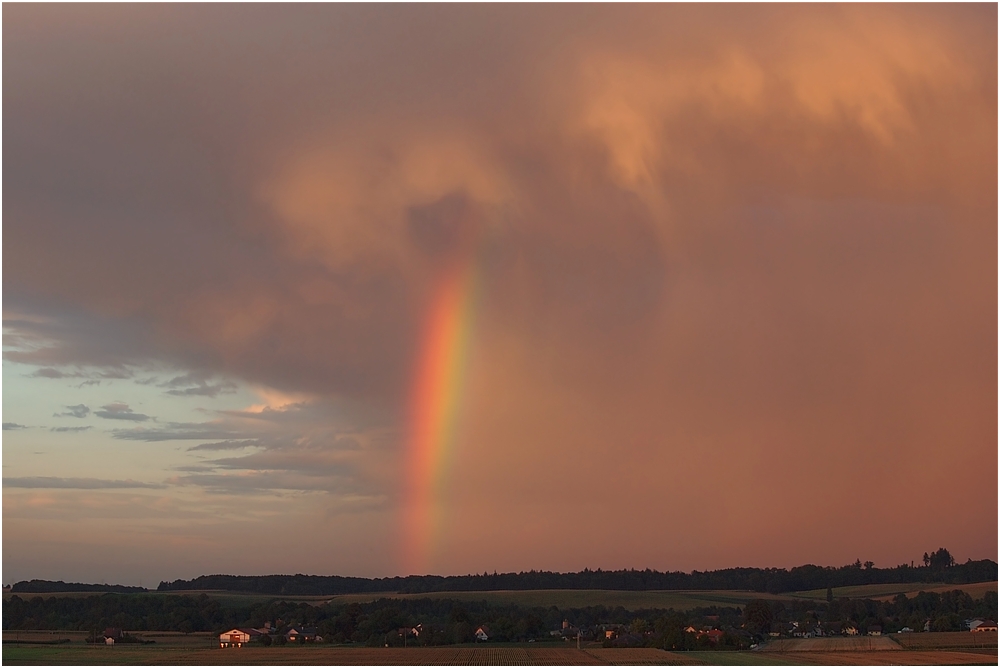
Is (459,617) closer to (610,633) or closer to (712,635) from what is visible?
(610,633)

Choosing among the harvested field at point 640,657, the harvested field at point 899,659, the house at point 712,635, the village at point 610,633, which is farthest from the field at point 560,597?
the harvested field at point 899,659

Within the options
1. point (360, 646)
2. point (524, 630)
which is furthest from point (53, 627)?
point (524, 630)

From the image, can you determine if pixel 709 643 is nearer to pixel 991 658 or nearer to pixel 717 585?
pixel 991 658

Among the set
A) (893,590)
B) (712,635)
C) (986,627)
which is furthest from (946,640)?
(893,590)

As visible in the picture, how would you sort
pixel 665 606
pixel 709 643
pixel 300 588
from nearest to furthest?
pixel 709 643 → pixel 665 606 → pixel 300 588

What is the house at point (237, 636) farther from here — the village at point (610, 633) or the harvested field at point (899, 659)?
the harvested field at point (899, 659)

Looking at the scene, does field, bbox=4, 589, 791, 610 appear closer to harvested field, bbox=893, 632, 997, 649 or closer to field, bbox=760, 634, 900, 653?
field, bbox=760, 634, 900, 653
